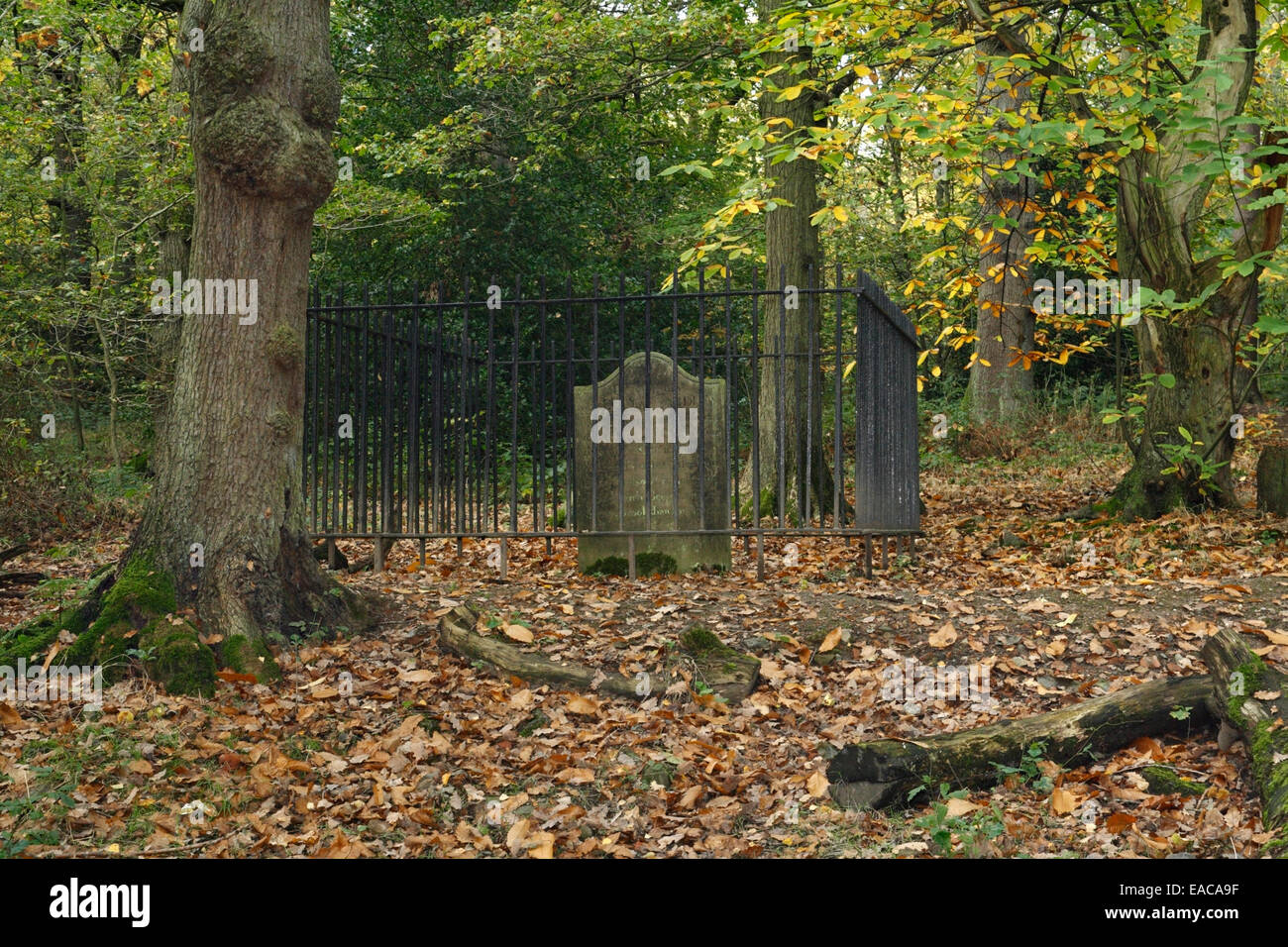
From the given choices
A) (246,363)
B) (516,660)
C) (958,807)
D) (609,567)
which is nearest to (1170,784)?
(958,807)

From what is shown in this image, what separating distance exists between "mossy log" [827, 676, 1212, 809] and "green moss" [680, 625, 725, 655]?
4.27 feet

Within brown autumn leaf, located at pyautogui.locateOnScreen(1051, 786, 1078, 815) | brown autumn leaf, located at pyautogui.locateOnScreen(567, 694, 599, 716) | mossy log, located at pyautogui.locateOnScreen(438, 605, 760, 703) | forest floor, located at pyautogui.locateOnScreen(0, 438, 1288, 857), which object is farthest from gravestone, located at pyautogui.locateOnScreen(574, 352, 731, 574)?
brown autumn leaf, located at pyautogui.locateOnScreen(1051, 786, 1078, 815)

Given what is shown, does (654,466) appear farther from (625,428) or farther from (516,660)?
(516,660)

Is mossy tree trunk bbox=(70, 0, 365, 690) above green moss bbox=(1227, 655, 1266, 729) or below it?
above

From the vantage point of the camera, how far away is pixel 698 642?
19.1 feet

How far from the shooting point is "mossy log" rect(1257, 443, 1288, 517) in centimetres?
947

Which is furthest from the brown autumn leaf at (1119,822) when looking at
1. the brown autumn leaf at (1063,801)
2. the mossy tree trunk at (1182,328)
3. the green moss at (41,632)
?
the mossy tree trunk at (1182,328)

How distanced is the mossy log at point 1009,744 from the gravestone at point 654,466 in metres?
3.82

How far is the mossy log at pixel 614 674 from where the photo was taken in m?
5.59

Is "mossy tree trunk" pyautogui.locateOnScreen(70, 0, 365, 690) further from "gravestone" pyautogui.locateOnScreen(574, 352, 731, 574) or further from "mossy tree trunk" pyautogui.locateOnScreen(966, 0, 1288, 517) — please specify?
"mossy tree trunk" pyautogui.locateOnScreen(966, 0, 1288, 517)

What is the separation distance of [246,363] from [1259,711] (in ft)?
17.8

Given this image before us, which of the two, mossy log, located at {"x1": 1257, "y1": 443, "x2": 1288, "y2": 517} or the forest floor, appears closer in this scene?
the forest floor

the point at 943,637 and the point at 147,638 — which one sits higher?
the point at 147,638

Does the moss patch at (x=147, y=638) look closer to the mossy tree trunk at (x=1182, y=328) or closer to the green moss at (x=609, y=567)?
the green moss at (x=609, y=567)
